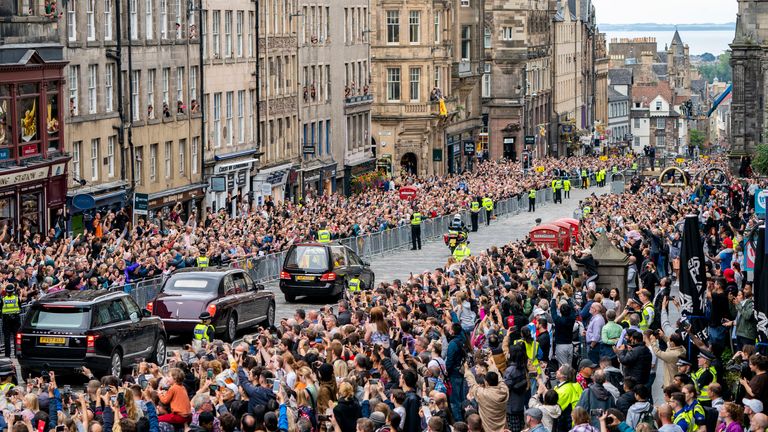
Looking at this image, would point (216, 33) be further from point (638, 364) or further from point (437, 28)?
point (638, 364)

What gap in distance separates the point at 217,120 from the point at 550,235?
17395mm

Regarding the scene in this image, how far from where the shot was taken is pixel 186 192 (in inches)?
2320

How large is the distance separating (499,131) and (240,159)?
54779 millimetres

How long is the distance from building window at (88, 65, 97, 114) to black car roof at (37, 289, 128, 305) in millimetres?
24046

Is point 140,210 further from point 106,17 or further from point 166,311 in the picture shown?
point 166,311

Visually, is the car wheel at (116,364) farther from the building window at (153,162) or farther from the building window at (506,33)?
the building window at (506,33)

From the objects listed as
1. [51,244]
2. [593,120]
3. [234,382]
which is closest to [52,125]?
[51,244]

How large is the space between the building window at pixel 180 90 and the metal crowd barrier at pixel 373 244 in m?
9.22

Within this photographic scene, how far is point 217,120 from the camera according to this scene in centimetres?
6356

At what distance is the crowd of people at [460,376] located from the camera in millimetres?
18062

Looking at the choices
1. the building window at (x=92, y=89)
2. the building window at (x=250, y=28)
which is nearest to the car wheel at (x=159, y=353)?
the building window at (x=92, y=89)

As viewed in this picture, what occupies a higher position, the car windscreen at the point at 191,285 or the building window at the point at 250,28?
the building window at the point at 250,28

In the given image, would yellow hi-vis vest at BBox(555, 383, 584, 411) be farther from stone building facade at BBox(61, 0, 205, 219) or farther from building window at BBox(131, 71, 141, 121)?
building window at BBox(131, 71, 141, 121)

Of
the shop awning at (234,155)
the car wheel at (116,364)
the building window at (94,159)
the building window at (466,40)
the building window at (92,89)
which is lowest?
the car wheel at (116,364)
